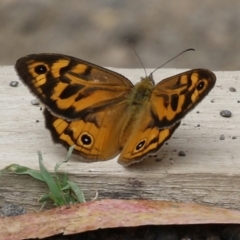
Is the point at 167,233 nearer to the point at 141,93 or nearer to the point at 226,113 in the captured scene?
the point at 141,93

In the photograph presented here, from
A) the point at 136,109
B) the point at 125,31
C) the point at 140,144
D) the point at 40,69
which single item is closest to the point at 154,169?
the point at 140,144

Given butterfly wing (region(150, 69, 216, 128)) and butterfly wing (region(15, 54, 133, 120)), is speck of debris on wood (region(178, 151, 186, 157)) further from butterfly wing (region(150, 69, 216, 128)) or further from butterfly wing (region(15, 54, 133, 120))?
butterfly wing (region(15, 54, 133, 120))

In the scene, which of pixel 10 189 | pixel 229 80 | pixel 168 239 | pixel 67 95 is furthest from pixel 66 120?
pixel 229 80

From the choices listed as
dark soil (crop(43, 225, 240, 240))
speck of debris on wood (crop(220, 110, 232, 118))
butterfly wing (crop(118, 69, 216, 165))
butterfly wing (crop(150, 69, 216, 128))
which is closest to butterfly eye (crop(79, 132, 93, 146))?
butterfly wing (crop(118, 69, 216, 165))

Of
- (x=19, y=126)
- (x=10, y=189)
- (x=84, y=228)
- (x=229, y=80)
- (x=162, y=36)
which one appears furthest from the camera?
(x=162, y=36)

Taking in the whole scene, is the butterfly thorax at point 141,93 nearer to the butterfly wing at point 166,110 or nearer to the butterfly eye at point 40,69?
the butterfly wing at point 166,110

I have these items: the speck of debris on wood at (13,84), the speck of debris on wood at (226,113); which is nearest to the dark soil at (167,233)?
the speck of debris on wood at (226,113)

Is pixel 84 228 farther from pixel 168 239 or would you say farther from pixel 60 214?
pixel 168 239
